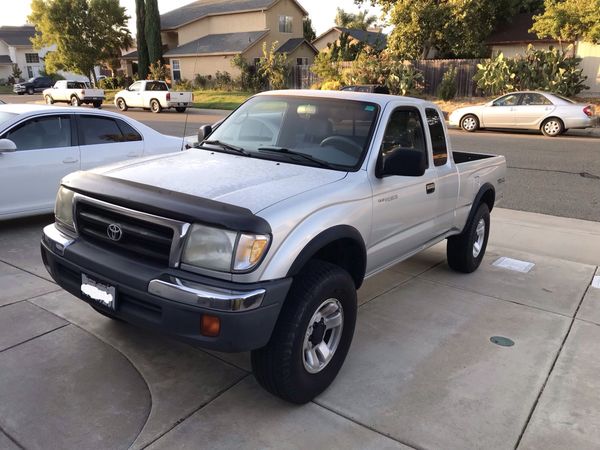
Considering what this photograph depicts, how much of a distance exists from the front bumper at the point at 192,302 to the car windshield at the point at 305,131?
4.25ft

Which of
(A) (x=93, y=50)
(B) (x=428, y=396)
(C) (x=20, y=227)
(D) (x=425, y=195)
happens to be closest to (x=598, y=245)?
(D) (x=425, y=195)

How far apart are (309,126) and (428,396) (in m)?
2.09

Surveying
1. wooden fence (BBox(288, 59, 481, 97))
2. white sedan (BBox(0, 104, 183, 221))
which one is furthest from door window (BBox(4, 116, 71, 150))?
wooden fence (BBox(288, 59, 481, 97))

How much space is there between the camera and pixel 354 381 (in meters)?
3.46

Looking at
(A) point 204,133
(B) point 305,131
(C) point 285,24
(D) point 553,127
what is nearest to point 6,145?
(A) point 204,133

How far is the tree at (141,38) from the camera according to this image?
42.2 metres

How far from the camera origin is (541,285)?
17.5 feet

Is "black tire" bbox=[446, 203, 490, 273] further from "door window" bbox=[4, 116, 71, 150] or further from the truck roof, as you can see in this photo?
"door window" bbox=[4, 116, 71, 150]

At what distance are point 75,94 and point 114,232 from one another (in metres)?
31.9

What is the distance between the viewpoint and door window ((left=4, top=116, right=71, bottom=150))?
638 centimetres

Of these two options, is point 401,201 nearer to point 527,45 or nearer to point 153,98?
point 153,98

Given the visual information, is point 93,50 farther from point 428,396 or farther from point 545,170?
point 428,396

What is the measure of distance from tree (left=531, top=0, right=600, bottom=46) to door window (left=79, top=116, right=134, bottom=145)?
74.8 feet

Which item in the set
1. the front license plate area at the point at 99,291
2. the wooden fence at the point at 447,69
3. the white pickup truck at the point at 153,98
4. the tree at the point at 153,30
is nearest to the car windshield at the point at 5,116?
the front license plate area at the point at 99,291
